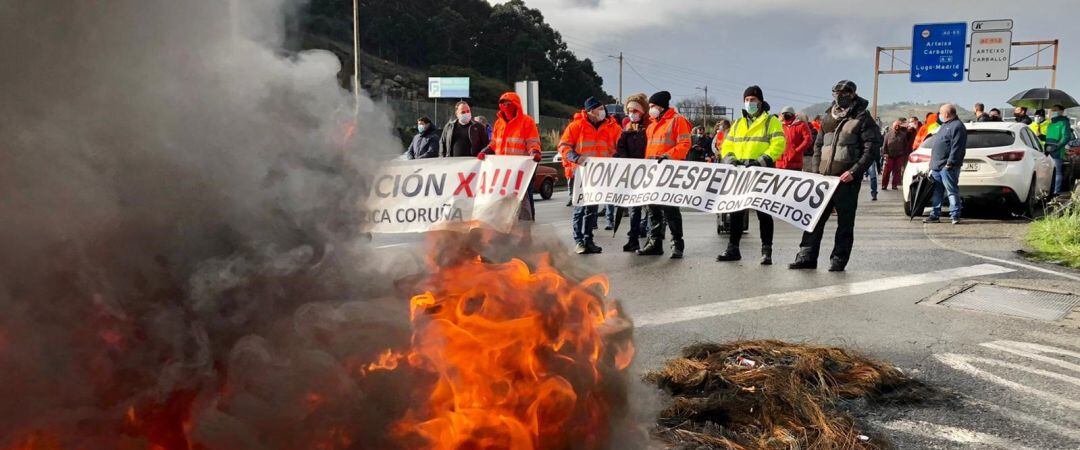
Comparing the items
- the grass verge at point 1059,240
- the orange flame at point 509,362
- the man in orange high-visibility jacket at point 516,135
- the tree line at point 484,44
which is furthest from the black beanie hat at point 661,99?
the tree line at point 484,44

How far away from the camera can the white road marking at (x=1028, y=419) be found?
343cm

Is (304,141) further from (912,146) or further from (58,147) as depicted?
(912,146)

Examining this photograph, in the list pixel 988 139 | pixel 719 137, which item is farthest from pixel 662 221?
pixel 719 137

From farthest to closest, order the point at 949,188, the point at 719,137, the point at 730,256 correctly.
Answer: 1. the point at 719,137
2. the point at 949,188
3. the point at 730,256

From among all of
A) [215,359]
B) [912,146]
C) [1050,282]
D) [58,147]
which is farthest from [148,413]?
[912,146]

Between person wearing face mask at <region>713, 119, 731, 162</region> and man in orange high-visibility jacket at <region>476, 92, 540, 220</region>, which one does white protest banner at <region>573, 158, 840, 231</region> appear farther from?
person wearing face mask at <region>713, 119, 731, 162</region>

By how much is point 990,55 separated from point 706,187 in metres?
25.6

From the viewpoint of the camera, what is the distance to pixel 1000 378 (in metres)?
4.20

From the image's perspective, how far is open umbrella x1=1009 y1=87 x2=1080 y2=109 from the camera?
1864 centimetres

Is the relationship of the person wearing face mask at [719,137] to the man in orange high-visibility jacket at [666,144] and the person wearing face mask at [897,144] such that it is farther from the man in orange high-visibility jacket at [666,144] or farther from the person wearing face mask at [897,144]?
the man in orange high-visibility jacket at [666,144]

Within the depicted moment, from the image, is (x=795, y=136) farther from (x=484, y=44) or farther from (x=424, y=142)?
(x=484, y=44)

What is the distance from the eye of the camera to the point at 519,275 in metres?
2.74

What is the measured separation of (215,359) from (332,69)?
1.10 metres

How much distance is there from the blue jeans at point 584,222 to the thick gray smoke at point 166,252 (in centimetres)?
668
